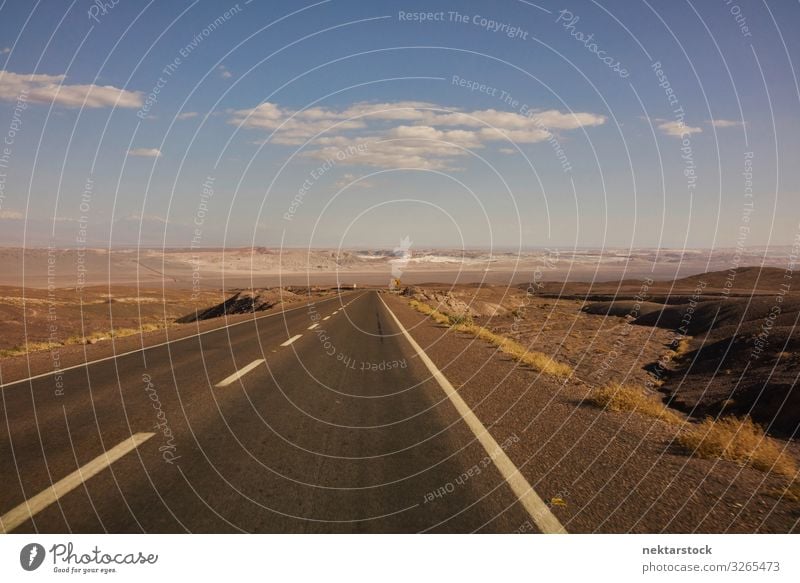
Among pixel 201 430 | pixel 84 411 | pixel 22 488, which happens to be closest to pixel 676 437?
pixel 201 430

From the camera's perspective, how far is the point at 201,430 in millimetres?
6520

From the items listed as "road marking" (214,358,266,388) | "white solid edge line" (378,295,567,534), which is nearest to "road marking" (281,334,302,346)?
"road marking" (214,358,266,388)

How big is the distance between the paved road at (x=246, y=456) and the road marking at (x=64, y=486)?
2 centimetres

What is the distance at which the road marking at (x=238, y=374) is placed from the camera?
9633mm

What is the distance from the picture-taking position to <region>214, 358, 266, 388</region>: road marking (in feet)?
31.6

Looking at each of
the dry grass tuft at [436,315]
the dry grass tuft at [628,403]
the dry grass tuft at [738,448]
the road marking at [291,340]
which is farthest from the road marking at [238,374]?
the dry grass tuft at [436,315]

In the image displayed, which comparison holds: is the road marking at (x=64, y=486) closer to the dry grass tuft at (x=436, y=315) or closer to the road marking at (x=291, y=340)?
the road marking at (x=291, y=340)

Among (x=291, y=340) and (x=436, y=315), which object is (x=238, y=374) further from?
(x=436, y=315)

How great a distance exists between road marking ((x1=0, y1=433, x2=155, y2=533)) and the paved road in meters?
0.02

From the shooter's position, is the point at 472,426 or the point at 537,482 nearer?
the point at 537,482

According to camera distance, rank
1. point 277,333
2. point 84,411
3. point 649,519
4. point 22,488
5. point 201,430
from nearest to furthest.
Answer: point 649,519 → point 22,488 → point 201,430 → point 84,411 → point 277,333

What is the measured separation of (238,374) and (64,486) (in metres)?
6.08
